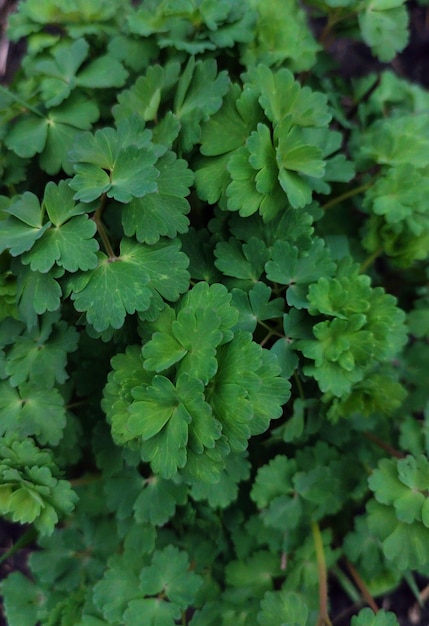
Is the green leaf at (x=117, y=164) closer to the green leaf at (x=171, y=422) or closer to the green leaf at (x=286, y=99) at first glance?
the green leaf at (x=286, y=99)

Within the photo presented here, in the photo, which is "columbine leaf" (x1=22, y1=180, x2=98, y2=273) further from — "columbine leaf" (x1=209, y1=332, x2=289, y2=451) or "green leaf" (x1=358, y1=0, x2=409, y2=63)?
"green leaf" (x1=358, y1=0, x2=409, y2=63)

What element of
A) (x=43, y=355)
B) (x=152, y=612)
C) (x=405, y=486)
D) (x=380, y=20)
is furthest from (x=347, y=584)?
(x=380, y=20)

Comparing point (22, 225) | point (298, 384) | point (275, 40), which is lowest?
point (298, 384)

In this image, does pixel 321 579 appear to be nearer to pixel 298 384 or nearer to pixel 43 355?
pixel 298 384

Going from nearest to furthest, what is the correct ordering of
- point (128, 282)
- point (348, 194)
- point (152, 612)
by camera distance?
point (128, 282) < point (152, 612) < point (348, 194)

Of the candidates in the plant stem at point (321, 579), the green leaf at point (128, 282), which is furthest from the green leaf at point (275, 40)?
the plant stem at point (321, 579)

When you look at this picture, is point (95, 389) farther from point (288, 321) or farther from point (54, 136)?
point (54, 136)

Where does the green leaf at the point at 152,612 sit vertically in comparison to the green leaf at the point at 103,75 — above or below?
below

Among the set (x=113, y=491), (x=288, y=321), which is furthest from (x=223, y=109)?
(x=113, y=491)
